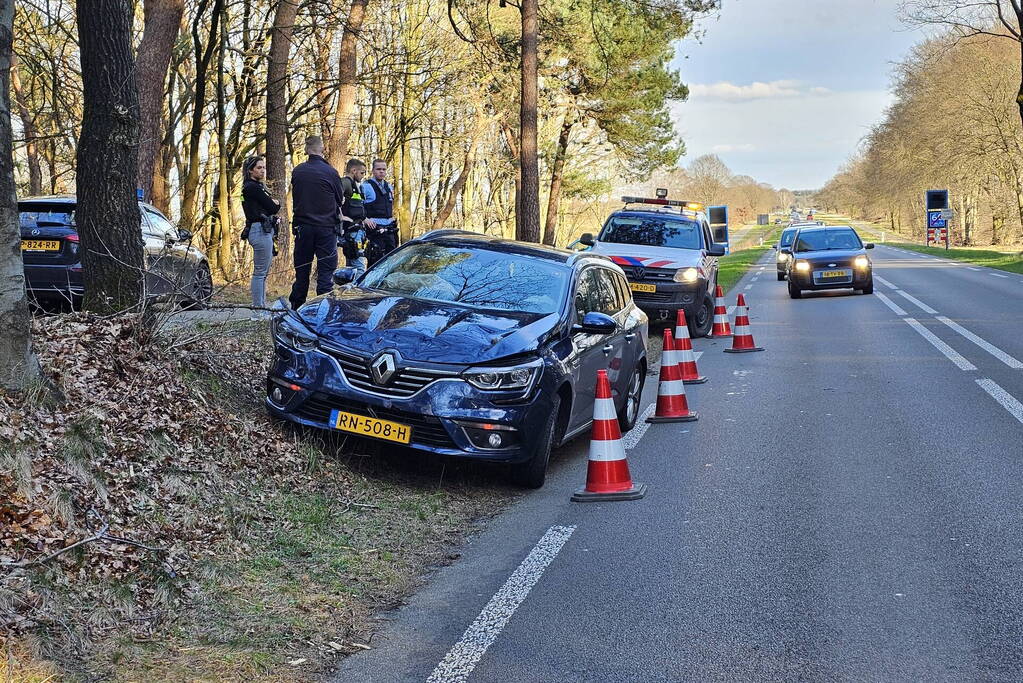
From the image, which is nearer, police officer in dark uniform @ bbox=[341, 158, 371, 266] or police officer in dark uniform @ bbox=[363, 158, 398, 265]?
police officer in dark uniform @ bbox=[341, 158, 371, 266]

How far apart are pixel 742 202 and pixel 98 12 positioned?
17811cm

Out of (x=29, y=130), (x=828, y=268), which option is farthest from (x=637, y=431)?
(x=29, y=130)

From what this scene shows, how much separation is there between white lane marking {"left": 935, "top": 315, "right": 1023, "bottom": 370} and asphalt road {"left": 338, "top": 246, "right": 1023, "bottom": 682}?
2.41 m

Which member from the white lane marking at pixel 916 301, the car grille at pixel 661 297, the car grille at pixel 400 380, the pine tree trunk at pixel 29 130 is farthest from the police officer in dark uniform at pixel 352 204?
the white lane marking at pixel 916 301

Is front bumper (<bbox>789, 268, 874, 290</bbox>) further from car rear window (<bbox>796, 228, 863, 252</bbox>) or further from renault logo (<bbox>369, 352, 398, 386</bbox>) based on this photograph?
renault logo (<bbox>369, 352, 398, 386</bbox>)

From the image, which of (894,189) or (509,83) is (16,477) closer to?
(509,83)

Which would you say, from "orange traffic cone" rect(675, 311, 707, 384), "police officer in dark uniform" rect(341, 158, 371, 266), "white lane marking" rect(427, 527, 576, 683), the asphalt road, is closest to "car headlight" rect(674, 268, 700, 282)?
"orange traffic cone" rect(675, 311, 707, 384)

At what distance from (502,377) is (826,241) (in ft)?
77.9

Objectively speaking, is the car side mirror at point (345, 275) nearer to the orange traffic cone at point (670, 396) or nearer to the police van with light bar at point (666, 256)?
the orange traffic cone at point (670, 396)

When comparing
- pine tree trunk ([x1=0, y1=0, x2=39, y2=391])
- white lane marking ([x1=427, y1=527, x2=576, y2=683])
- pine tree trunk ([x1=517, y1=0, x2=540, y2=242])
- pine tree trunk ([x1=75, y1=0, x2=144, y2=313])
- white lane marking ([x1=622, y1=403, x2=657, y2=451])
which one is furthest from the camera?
pine tree trunk ([x1=517, y1=0, x2=540, y2=242])

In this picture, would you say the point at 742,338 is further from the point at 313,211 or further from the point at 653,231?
the point at 313,211

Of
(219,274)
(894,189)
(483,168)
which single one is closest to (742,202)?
(894,189)

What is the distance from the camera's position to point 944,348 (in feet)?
→ 52.2

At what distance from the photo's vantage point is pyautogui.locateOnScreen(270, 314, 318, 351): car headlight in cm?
767
